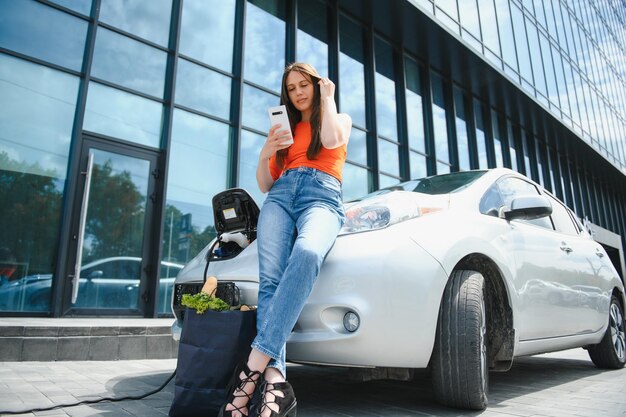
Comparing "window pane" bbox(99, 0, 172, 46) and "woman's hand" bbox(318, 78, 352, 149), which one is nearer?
"woman's hand" bbox(318, 78, 352, 149)

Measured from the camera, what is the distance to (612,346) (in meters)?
3.58

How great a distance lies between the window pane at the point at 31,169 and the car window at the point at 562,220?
18.4 ft

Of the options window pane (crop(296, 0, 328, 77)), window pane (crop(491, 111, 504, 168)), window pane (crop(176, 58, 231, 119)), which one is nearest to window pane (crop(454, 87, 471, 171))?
window pane (crop(491, 111, 504, 168))

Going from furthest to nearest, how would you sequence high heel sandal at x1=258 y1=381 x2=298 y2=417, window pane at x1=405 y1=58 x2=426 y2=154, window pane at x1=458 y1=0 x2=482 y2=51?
window pane at x1=458 y1=0 x2=482 y2=51 < window pane at x1=405 y1=58 x2=426 y2=154 < high heel sandal at x1=258 y1=381 x2=298 y2=417

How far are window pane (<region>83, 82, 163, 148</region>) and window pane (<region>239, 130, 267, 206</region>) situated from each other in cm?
147

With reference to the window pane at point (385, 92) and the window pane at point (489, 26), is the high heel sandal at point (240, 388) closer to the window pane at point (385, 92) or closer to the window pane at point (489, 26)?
the window pane at point (385, 92)

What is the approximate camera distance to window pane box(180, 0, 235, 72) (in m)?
7.49

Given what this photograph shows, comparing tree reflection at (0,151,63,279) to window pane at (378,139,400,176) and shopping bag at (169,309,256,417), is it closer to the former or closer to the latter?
shopping bag at (169,309,256,417)

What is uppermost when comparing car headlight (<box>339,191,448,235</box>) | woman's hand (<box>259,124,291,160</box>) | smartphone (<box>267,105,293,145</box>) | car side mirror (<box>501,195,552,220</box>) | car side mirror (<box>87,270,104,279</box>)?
smartphone (<box>267,105,293,145</box>)

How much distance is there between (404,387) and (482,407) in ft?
2.75

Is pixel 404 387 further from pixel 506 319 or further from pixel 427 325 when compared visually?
pixel 427 325

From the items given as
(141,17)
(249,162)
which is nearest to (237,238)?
(249,162)

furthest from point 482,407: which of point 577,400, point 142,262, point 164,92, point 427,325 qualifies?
point 164,92

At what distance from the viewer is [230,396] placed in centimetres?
162
